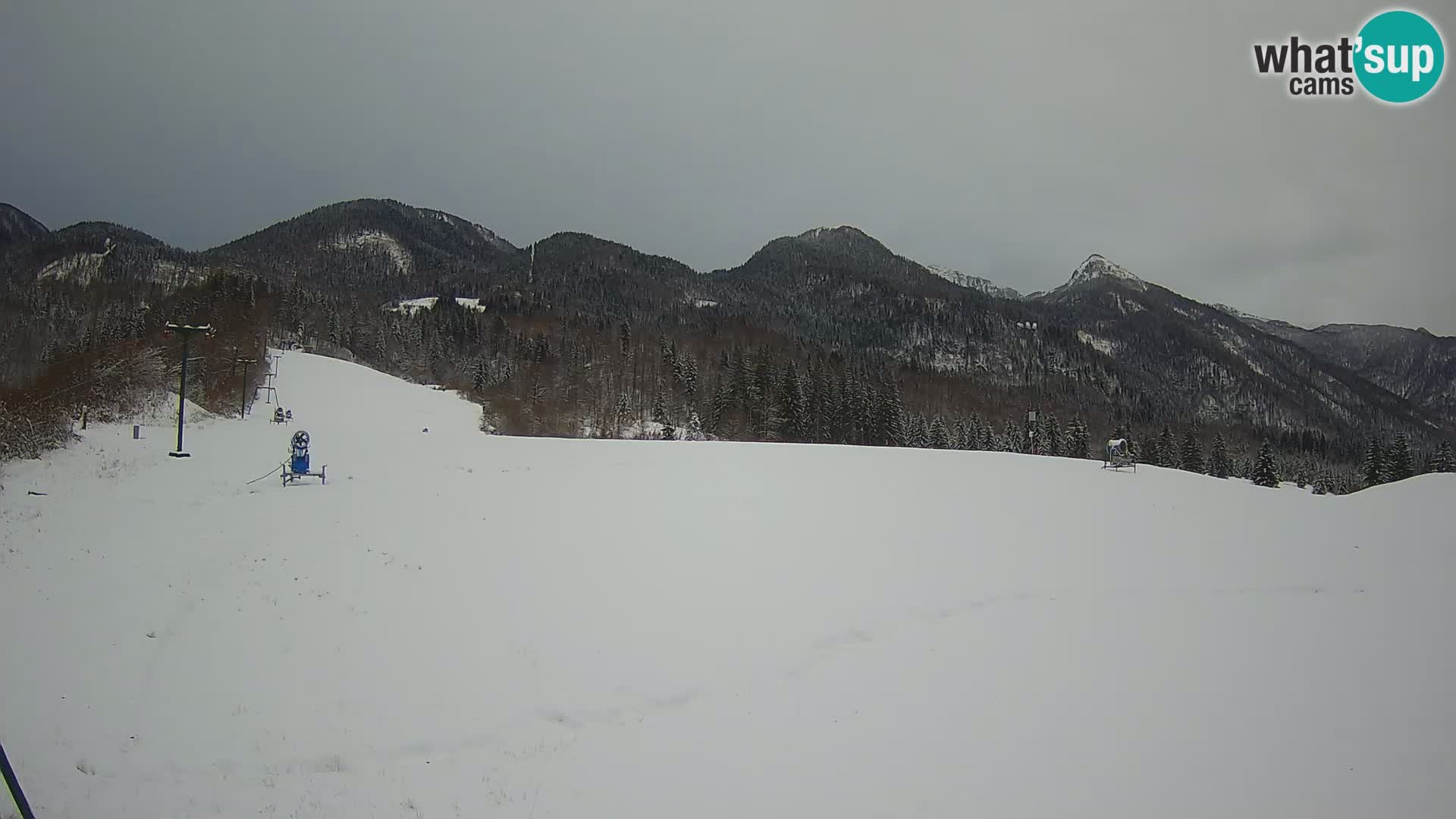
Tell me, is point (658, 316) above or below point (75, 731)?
above

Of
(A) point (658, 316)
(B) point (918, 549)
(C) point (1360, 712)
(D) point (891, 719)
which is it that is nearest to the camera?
(D) point (891, 719)

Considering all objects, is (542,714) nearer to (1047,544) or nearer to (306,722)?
(306,722)

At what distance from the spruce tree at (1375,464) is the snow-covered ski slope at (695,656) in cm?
5960

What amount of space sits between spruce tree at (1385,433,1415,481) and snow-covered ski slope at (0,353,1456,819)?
56.3 metres

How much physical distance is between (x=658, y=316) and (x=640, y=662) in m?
158

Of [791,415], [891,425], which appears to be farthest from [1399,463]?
[791,415]

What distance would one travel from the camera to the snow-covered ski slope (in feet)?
21.5

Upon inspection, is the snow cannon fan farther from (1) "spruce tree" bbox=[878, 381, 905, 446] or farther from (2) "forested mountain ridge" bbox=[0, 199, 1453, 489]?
(1) "spruce tree" bbox=[878, 381, 905, 446]

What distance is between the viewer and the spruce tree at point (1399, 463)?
186 ft

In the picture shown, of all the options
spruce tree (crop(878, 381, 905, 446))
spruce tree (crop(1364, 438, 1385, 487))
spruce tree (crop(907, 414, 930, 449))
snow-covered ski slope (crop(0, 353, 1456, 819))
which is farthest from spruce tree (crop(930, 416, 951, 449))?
snow-covered ski slope (crop(0, 353, 1456, 819))

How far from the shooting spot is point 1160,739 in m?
7.57

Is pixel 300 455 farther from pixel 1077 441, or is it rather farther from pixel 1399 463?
pixel 1399 463

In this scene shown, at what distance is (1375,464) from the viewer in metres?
61.7

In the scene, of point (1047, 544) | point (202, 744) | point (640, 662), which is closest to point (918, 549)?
point (1047, 544)
